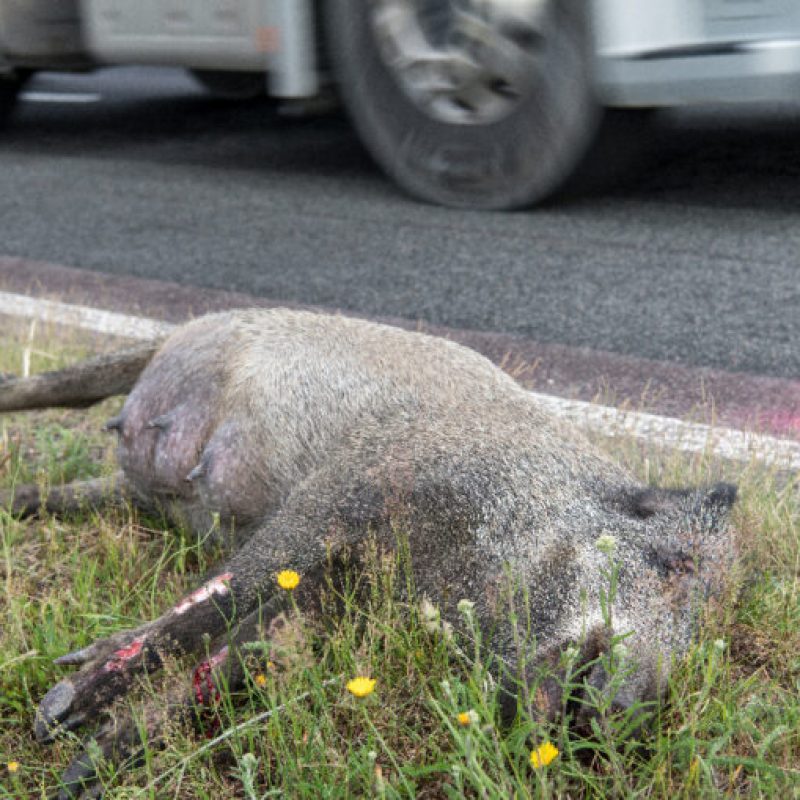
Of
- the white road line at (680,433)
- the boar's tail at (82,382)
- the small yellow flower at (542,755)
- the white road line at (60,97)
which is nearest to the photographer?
the small yellow flower at (542,755)

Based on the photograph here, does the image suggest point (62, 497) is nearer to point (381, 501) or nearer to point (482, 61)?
point (381, 501)

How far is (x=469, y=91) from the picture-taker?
18.3 ft

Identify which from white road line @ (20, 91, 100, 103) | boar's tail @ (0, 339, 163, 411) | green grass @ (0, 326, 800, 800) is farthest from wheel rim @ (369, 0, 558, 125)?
white road line @ (20, 91, 100, 103)

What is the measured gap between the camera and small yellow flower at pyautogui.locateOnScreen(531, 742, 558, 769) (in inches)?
67.0

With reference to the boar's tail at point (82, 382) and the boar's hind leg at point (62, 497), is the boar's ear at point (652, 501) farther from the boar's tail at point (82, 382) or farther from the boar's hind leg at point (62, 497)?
the boar's tail at point (82, 382)

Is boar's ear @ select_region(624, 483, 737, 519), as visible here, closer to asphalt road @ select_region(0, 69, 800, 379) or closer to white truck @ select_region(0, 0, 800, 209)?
asphalt road @ select_region(0, 69, 800, 379)

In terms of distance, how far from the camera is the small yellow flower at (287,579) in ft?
6.60

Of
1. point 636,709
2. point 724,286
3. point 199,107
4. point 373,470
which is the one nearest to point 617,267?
point 724,286

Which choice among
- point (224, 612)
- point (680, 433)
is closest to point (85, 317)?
point (680, 433)

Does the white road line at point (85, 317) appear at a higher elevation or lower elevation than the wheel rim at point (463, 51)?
lower

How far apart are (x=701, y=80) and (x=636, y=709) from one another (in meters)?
3.69

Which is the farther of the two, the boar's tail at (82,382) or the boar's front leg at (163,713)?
the boar's tail at (82,382)

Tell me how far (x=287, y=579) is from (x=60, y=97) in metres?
8.76

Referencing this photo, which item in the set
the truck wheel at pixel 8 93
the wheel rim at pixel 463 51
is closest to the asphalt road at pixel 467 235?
the wheel rim at pixel 463 51
